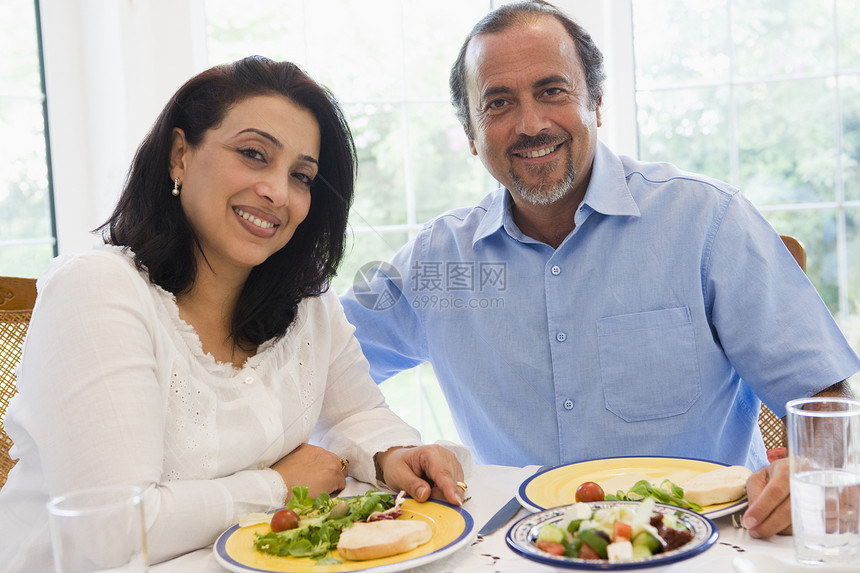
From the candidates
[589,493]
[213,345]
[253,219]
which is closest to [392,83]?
[253,219]

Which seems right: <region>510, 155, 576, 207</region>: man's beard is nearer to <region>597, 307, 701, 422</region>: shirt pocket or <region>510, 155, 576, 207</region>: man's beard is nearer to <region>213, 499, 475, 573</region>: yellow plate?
<region>597, 307, 701, 422</region>: shirt pocket

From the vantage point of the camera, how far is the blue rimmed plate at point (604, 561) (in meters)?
0.71

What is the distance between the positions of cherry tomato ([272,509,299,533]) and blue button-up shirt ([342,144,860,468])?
2.33ft

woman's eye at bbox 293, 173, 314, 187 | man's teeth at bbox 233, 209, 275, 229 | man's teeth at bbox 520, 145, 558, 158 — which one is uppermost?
man's teeth at bbox 520, 145, 558, 158

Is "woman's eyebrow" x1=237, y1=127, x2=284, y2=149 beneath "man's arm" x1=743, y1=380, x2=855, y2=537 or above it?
above

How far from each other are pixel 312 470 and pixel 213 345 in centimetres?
28

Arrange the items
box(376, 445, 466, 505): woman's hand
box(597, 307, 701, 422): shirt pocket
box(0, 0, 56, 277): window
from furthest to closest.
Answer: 1. box(0, 0, 56, 277): window
2. box(597, 307, 701, 422): shirt pocket
3. box(376, 445, 466, 505): woman's hand

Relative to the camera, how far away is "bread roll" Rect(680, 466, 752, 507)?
0.96 metres

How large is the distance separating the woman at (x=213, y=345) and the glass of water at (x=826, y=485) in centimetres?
45

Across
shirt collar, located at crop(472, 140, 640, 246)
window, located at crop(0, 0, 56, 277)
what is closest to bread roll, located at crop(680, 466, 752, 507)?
shirt collar, located at crop(472, 140, 640, 246)

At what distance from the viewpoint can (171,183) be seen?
1374 mm

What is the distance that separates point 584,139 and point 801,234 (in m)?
1.35

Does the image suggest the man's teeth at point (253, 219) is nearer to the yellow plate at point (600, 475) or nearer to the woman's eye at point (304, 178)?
the woman's eye at point (304, 178)

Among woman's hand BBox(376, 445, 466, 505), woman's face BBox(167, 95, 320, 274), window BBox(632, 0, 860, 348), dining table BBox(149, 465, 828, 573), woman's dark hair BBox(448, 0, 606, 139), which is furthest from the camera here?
window BBox(632, 0, 860, 348)
